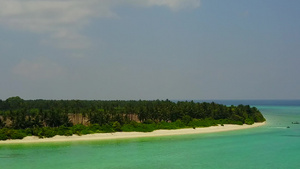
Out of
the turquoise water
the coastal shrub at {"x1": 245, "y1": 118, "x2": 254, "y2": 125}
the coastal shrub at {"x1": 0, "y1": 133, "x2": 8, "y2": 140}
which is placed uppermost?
the coastal shrub at {"x1": 245, "y1": 118, "x2": 254, "y2": 125}

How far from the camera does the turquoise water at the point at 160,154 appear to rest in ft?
149

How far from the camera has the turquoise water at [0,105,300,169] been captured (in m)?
45.3

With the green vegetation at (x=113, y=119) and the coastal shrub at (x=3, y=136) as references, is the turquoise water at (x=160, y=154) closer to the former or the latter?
the coastal shrub at (x=3, y=136)

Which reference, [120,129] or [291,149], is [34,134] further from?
[291,149]

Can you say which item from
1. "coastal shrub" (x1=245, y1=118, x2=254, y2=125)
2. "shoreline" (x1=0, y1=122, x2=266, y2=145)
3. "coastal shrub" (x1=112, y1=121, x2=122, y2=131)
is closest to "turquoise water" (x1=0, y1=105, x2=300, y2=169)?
"shoreline" (x1=0, y1=122, x2=266, y2=145)

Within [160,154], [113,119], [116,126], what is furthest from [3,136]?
[160,154]

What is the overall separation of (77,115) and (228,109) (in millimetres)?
50408

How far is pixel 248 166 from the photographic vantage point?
4384cm

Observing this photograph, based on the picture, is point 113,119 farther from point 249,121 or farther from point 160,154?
point 249,121

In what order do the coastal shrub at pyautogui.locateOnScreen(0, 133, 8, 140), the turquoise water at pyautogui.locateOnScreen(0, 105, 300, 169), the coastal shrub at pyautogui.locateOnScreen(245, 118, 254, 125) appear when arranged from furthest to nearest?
the coastal shrub at pyautogui.locateOnScreen(245, 118, 254, 125) < the coastal shrub at pyautogui.locateOnScreen(0, 133, 8, 140) < the turquoise water at pyautogui.locateOnScreen(0, 105, 300, 169)

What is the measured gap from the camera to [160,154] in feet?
174

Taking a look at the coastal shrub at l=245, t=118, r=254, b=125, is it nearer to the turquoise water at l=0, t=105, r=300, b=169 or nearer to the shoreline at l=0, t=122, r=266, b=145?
the shoreline at l=0, t=122, r=266, b=145

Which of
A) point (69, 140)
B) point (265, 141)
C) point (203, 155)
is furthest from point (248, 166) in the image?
point (69, 140)

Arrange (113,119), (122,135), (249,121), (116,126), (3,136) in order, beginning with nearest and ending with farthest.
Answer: (3,136) → (122,135) → (116,126) → (113,119) → (249,121)
